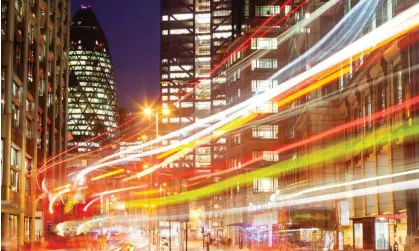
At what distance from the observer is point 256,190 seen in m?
100

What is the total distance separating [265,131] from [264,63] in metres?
12.4

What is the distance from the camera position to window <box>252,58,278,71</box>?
108 m

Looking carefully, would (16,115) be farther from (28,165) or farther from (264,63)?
(264,63)

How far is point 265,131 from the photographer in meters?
106

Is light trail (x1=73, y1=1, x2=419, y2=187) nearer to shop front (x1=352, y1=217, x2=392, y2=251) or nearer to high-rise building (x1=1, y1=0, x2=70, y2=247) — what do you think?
high-rise building (x1=1, y1=0, x2=70, y2=247)

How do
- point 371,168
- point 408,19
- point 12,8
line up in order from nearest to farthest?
point 408,19 → point 371,168 → point 12,8

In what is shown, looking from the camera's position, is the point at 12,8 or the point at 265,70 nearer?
the point at 12,8

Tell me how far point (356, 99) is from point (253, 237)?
17.9 metres

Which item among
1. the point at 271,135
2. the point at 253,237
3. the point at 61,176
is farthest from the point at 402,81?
the point at 271,135

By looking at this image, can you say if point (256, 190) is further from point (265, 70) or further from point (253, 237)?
point (253, 237)

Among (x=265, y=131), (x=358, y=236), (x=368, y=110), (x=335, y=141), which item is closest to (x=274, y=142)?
(x=265, y=131)

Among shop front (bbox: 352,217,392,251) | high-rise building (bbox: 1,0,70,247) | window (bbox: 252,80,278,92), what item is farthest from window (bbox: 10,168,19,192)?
window (bbox: 252,80,278,92)

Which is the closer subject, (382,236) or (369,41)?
(382,236)

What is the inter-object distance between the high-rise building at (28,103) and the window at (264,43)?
33.8 metres
